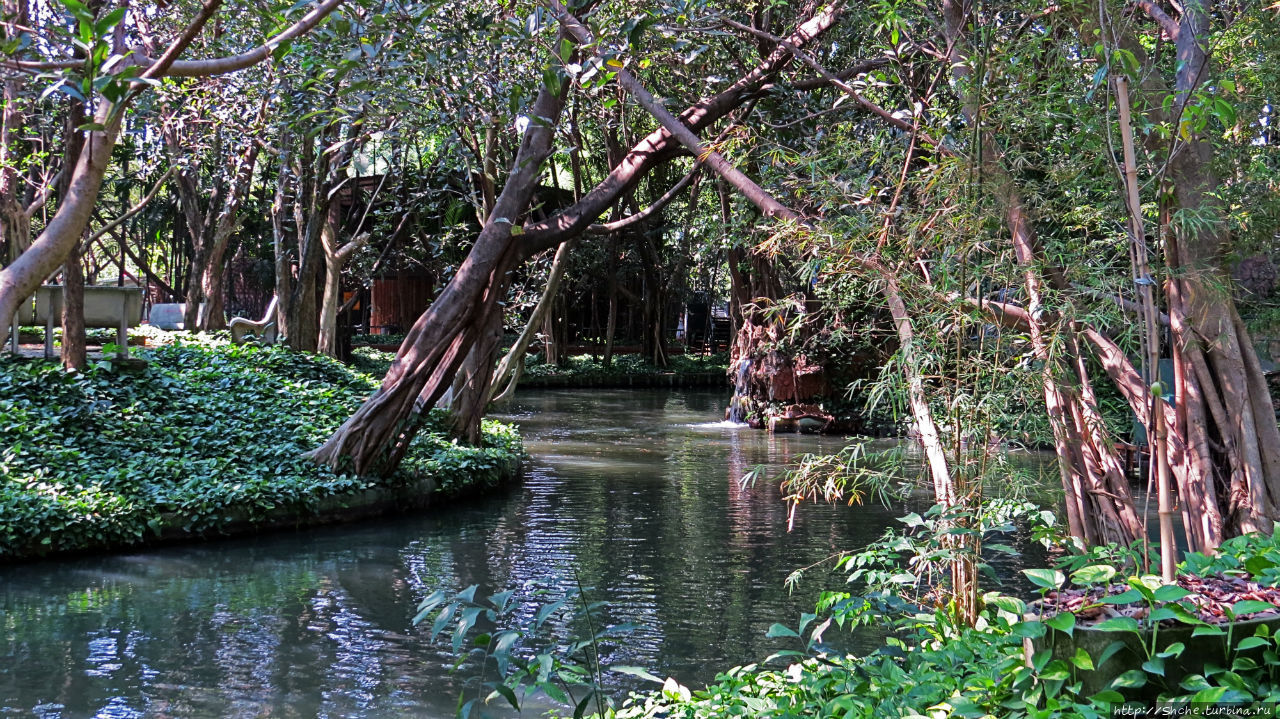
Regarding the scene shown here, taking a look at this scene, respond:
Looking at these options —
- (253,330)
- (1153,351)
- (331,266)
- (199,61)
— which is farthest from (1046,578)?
(253,330)

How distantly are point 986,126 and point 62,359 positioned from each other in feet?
33.2

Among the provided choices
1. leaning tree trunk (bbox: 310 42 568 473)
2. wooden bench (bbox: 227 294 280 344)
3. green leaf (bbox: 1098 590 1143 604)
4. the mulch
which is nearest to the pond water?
leaning tree trunk (bbox: 310 42 568 473)

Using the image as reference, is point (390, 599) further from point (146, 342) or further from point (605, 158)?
point (605, 158)

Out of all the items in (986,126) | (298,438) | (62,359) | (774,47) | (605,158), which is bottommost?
(298,438)

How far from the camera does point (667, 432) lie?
1855 centimetres

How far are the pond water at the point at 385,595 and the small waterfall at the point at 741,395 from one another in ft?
24.6

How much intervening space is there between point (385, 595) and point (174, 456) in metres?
3.68

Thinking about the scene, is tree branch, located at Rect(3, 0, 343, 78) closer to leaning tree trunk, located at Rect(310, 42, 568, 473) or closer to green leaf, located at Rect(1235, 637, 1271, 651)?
green leaf, located at Rect(1235, 637, 1271, 651)

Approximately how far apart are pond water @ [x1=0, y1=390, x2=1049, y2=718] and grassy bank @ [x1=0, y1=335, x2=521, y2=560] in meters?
0.29

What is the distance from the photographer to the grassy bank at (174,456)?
27.6 feet

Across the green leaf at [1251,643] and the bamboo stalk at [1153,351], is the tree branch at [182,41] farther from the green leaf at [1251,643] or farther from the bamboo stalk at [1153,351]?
the green leaf at [1251,643]

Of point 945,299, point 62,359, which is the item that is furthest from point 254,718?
point 62,359

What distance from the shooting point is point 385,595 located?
7.38 meters

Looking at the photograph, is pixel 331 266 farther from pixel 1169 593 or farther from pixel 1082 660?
pixel 1169 593
